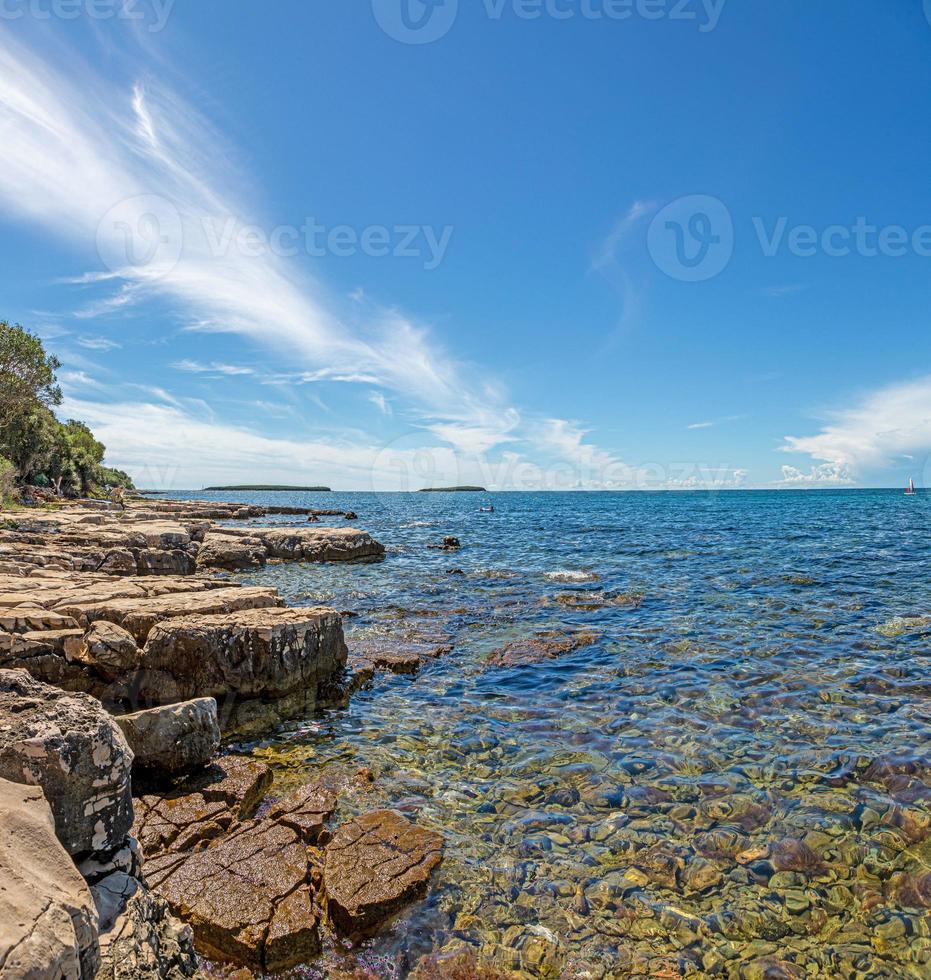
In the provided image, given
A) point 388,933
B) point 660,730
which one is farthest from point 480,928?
point 660,730

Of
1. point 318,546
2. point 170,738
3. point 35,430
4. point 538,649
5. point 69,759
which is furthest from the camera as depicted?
point 35,430

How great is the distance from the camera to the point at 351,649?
14.5 m

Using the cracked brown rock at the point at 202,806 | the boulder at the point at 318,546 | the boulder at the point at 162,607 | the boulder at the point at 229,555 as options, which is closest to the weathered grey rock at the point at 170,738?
the cracked brown rock at the point at 202,806

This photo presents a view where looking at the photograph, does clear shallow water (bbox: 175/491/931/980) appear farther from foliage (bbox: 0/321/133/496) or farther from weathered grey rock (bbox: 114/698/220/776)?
foliage (bbox: 0/321/133/496)

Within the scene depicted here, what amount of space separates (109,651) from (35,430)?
63.4 m

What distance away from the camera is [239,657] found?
10.1m

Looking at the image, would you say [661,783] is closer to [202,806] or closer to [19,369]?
[202,806]

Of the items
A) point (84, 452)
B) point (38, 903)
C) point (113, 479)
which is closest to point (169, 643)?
point (38, 903)

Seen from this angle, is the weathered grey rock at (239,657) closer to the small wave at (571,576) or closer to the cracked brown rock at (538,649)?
the cracked brown rock at (538,649)

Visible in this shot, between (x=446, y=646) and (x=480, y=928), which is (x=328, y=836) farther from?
(x=446, y=646)

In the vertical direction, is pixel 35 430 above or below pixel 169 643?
above

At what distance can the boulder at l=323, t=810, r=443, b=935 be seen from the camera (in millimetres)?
5391

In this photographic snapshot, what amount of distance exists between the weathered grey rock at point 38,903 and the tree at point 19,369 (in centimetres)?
4644

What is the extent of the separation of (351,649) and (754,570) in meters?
21.3
